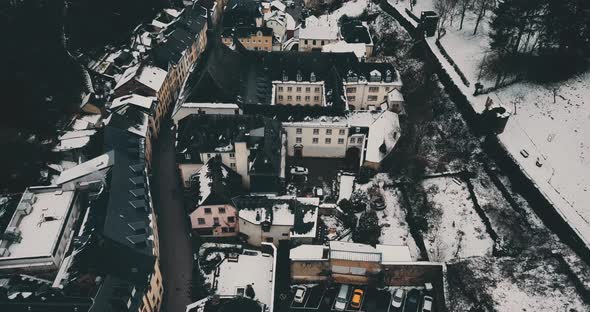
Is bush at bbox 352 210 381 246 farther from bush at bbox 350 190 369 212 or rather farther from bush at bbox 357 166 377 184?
bush at bbox 357 166 377 184

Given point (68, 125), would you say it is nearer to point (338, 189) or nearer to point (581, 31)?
point (338, 189)

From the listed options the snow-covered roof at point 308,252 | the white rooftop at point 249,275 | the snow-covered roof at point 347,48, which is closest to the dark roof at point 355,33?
the snow-covered roof at point 347,48

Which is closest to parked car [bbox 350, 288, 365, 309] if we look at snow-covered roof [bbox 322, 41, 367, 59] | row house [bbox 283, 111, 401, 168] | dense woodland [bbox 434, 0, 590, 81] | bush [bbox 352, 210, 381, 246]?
bush [bbox 352, 210, 381, 246]

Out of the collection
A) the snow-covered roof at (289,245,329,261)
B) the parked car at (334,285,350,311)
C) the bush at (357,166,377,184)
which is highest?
the bush at (357,166,377,184)

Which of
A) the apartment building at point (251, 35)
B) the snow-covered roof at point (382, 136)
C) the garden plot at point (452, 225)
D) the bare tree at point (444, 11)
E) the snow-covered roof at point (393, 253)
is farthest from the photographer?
the apartment building at point (251, 35)

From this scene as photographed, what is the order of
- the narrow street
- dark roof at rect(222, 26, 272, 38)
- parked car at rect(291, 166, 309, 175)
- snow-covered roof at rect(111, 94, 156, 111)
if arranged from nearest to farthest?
1. the narrow street
2. parked car at rect(291, 166, 309, 175)
3. snow-covered roof at rect(111, 94, 156, 111)
4. dark roof at rect(222, 26, 272, 38)

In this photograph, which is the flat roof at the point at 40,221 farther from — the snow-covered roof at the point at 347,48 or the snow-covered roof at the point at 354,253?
the snow-covered roof at the point at 347,48

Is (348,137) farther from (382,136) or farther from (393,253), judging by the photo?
(393,253)
